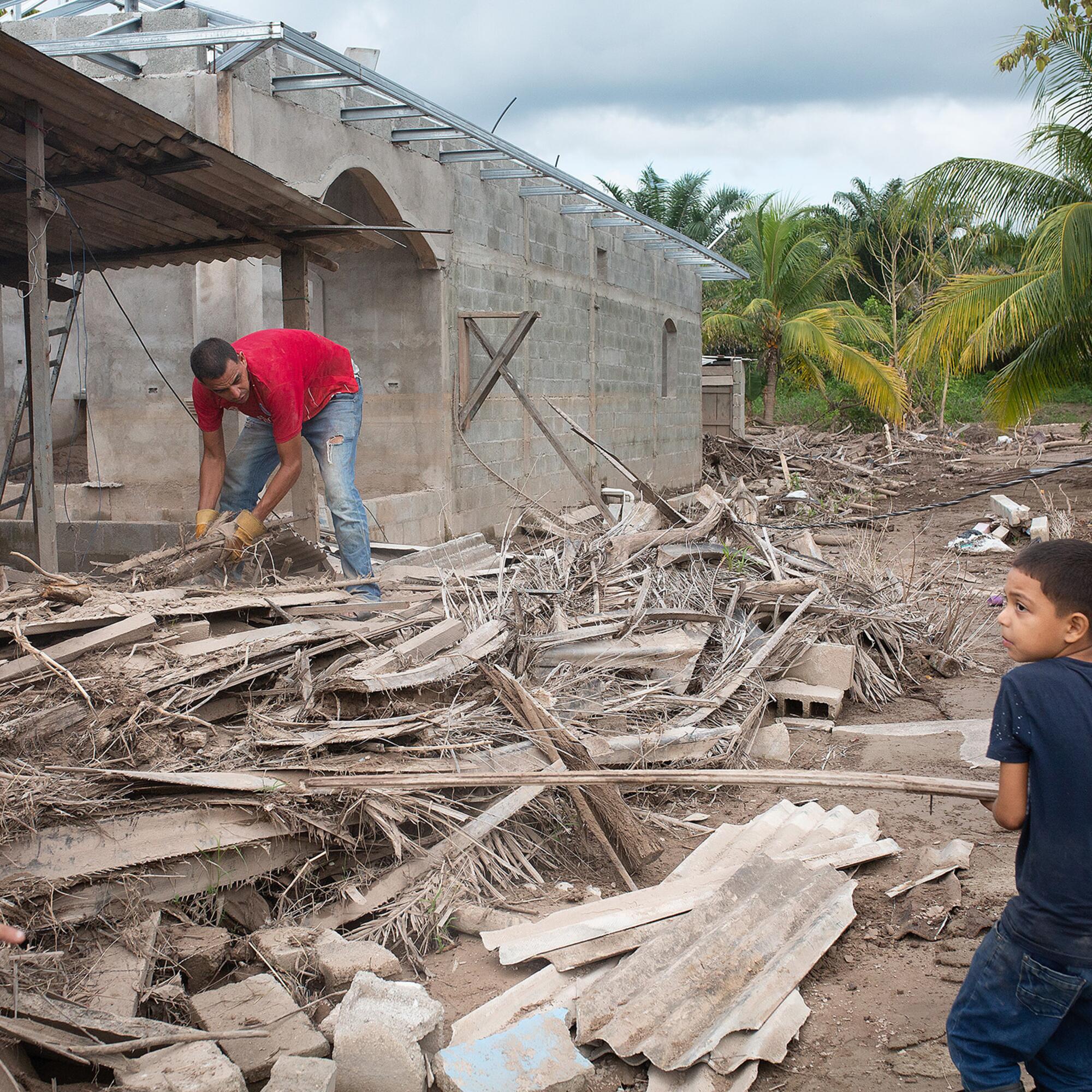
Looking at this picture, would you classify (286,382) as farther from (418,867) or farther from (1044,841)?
(1044,841)

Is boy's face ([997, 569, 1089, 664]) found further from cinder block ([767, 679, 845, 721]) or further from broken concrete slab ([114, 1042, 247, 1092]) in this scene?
cinder block ([767, 679, 845, 721])

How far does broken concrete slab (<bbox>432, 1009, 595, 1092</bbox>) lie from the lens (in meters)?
2.75

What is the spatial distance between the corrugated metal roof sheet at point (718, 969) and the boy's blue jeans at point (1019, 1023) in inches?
32.3

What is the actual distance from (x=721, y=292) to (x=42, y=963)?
3250 cm

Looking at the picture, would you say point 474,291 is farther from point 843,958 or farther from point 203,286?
point 843,958

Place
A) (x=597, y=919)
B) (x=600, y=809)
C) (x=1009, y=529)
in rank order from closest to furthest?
(x=597, y=919) < (x=600, y=809) < (x=1009, y=529)

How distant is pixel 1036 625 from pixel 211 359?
4.33 m

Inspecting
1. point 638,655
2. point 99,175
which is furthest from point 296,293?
point 638,655

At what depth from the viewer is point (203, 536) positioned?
5574 mm

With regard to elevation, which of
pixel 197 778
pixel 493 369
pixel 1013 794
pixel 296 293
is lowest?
pixel 197 778

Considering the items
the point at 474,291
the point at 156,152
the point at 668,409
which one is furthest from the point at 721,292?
the point at 156,152

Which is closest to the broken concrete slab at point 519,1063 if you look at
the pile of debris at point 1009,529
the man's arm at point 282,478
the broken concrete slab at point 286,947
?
the broken concrete slab at point 286,947

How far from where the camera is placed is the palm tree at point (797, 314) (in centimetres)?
2384

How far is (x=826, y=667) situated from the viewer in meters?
6.71
